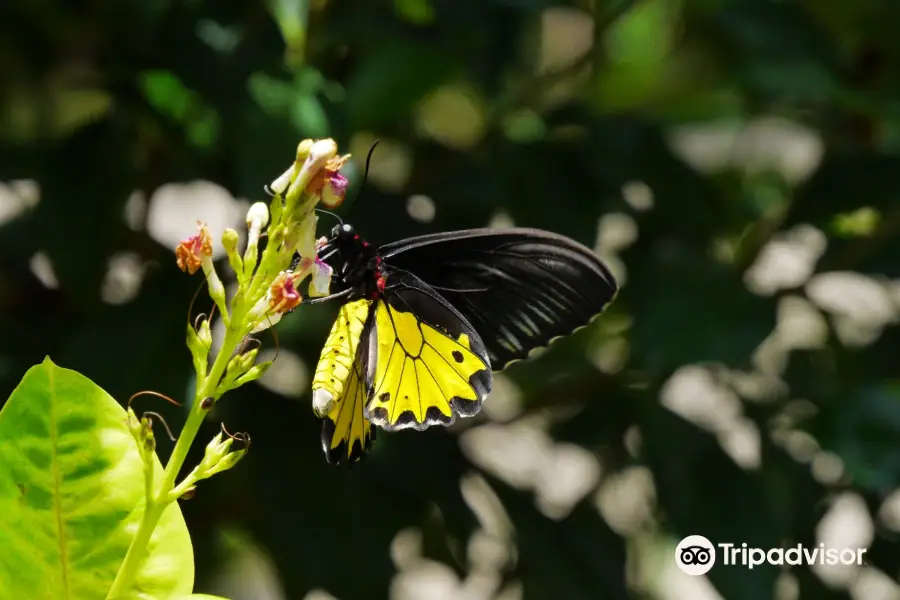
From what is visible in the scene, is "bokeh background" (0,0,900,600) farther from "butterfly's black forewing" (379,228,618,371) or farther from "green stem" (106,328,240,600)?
"green stem" (106,328,240,600)

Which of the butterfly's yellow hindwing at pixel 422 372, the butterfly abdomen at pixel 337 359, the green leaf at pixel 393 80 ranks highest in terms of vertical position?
the butterfly abdomen at pixel 337 359

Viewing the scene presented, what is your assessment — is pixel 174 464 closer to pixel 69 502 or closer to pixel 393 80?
pixel 69 502

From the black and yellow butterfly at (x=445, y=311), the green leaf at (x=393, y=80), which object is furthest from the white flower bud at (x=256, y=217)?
the green leaf at (x=393, y=80)

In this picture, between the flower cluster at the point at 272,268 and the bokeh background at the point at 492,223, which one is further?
the bokeh background at the point at 492,223

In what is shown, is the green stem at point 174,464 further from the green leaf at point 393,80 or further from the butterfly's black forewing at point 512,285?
the green leaf at point 393,80

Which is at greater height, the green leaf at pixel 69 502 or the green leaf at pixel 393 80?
the green leaf at pixel 69 502

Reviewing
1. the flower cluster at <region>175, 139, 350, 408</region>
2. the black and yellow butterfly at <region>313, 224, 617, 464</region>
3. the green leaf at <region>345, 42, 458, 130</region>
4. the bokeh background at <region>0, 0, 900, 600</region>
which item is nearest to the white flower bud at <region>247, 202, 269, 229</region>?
the flower cluster at <region>175, 139, 350, 408</region>
